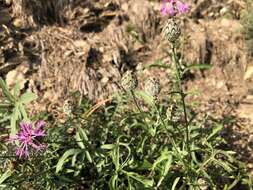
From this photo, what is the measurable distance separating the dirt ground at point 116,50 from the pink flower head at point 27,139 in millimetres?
1059

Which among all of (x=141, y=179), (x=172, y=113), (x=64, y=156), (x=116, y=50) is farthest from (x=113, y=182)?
(x=116, y=50)

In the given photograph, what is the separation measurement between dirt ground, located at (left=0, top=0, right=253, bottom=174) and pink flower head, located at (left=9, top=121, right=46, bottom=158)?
106cm

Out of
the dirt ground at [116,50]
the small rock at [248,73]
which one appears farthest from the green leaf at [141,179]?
the small rock at [248,73]

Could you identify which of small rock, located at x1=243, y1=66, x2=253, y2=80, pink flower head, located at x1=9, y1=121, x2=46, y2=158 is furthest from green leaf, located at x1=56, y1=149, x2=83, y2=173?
small rock, located at x1=243, y1=66, x2=253, y2=80

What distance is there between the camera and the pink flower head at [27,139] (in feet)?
8.95

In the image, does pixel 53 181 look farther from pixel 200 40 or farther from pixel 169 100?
pixel 200 40

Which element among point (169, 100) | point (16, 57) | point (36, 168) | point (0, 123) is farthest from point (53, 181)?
point (16, 57)

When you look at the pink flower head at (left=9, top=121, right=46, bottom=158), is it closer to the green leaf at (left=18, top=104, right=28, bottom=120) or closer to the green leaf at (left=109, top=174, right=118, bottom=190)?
the green leaf at (left=18, top=104, right=28, bottom=120)

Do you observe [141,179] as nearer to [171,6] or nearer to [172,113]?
[172,113]

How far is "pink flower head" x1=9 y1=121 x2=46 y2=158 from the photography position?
2727 mm

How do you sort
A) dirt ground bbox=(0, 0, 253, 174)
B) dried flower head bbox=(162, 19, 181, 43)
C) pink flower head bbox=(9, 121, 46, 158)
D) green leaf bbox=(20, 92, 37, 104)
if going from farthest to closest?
1. dirt ground bbox=(0, 0, 253, 174)
2. green leaf bbox=(20, 92, 37, 104)
3. pink flower head bbox=(9, 121, 46, 158)
4. dried flower head bbox=(162, 19, 181, 43)

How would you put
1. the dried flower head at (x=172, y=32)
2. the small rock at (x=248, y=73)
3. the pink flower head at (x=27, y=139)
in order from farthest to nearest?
1. the small rock at (x=248, y=73)
2. the pink flower head at (x=27, y=139)
3. the dried flower head at (x=172, y=32)

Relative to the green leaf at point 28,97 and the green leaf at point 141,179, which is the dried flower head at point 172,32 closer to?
the green leaf at point 28,97

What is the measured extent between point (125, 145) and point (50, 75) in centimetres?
113
